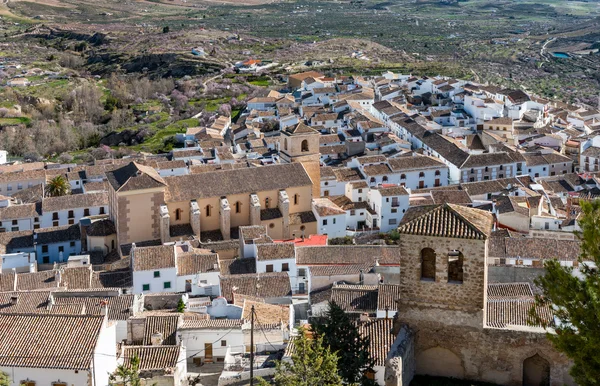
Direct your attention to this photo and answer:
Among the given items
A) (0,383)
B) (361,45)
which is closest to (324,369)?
(0,383)

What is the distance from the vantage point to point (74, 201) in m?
42.2

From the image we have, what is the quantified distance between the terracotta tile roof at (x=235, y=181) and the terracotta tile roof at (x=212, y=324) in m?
13.0

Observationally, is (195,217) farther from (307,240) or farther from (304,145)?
(304,145)

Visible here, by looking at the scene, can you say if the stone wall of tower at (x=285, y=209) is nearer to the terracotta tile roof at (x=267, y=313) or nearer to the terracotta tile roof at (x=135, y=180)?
the terracotta tile roof at (x=135, y=180)

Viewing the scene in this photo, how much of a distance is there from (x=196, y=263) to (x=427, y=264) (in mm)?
16307

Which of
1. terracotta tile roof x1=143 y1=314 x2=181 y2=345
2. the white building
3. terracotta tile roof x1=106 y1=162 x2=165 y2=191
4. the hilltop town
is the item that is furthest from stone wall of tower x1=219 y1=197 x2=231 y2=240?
the white building

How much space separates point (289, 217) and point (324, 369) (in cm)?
2257

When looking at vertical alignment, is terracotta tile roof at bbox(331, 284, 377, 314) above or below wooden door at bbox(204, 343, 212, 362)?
below

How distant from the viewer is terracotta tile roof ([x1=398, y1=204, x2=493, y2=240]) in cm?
1528

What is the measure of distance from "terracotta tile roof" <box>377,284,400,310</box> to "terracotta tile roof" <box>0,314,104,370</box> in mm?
9107

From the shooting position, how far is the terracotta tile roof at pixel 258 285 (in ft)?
93.0

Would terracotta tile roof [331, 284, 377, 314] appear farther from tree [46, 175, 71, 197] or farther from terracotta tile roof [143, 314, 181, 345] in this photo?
tree [46, 175, 71, 197]

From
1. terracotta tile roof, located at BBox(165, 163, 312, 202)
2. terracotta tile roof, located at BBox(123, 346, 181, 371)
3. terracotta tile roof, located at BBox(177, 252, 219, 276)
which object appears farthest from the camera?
terracotta tile roof, located at BBox(165, 163, 312, 202)

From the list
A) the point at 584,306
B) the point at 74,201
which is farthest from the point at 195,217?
the point at 584,306
